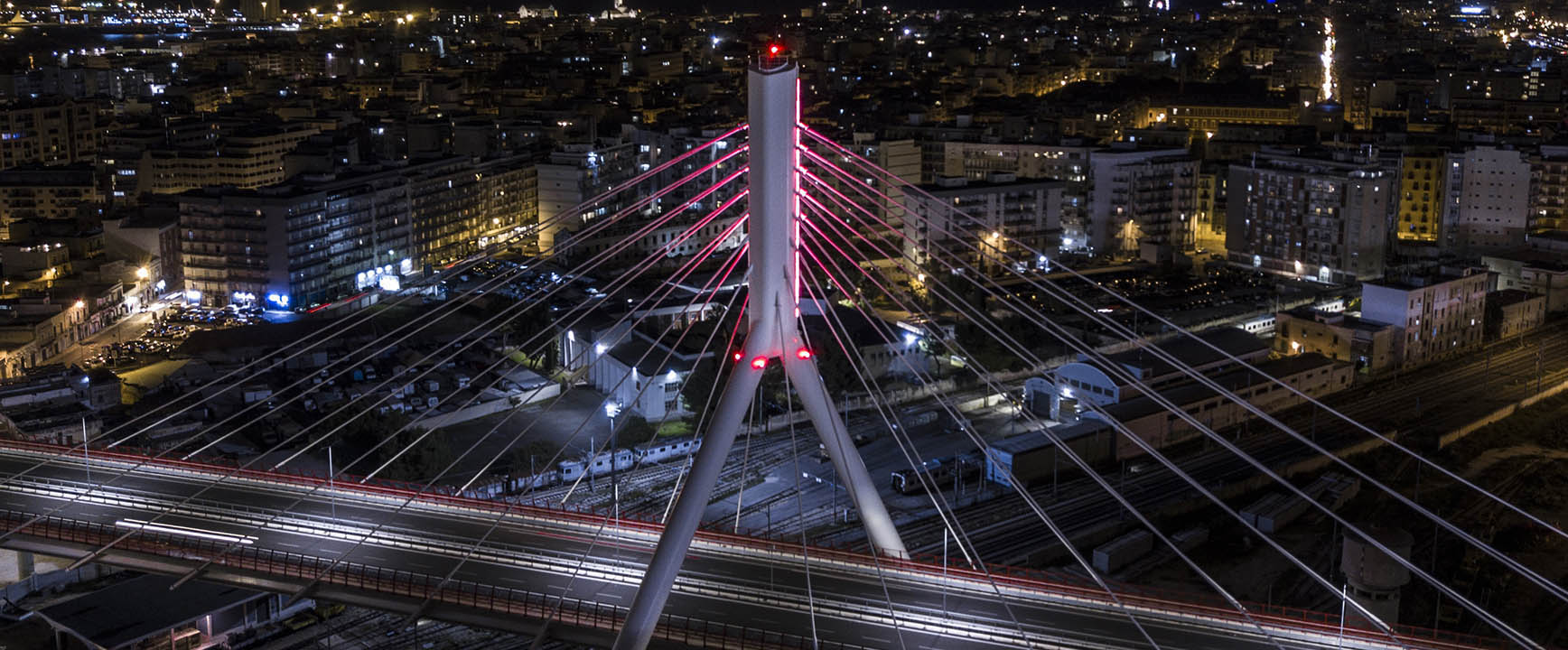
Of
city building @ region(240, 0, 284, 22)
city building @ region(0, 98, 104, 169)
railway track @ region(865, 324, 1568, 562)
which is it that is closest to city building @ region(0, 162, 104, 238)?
city building @ region(0, 98, 104, 169)

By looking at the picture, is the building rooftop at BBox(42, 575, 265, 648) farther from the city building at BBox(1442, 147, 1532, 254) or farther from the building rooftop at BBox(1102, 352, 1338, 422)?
the city building at BBox(1442, 147, 1532, 254)

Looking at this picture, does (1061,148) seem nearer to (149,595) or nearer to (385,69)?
(149,595)

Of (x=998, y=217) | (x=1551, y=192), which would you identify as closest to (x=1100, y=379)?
(x=998, y=217)

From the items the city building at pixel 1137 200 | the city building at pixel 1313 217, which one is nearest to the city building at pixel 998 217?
the city building at pixel 1137 200

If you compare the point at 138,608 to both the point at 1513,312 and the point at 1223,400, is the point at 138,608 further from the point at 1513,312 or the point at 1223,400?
the point at 1513,312

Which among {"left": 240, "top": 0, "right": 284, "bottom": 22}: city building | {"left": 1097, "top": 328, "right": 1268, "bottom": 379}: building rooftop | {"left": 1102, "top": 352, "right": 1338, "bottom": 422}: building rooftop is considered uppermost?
{"left": 240, "top": 0, "right": 284, "bottom": 22}: city building
